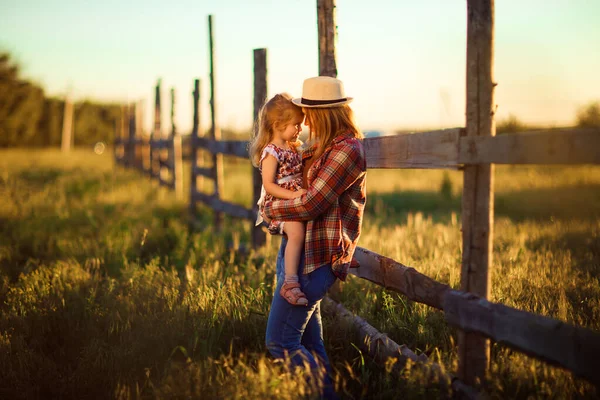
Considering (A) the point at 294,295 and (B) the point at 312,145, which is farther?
(B) the point at 312,145

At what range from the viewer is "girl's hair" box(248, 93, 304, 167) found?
2902 mm

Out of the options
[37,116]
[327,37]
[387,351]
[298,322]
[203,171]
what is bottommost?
[387,351]

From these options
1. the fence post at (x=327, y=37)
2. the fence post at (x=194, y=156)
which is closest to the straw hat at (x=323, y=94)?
the fence post at (x=327, y=37)

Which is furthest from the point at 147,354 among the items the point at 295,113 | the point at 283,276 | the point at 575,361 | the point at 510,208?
the point at 510,208

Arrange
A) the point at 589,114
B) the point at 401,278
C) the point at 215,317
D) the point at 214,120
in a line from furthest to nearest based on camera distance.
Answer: the point at 589,114 < the point at 214,120 < the point at 215,317 < the point at 401,278

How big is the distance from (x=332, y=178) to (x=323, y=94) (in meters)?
0.47

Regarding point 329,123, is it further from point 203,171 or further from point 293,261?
point 203,171

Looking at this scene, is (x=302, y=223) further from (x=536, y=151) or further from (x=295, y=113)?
(x=536, y=151)

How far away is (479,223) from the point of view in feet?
8.29

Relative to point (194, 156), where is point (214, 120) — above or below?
above

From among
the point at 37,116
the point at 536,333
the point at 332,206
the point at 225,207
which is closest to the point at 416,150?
the point at 332,206

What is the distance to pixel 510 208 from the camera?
10.0m

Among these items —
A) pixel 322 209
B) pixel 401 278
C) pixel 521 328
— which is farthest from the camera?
pixel 401 278

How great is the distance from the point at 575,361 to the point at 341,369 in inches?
58.1
